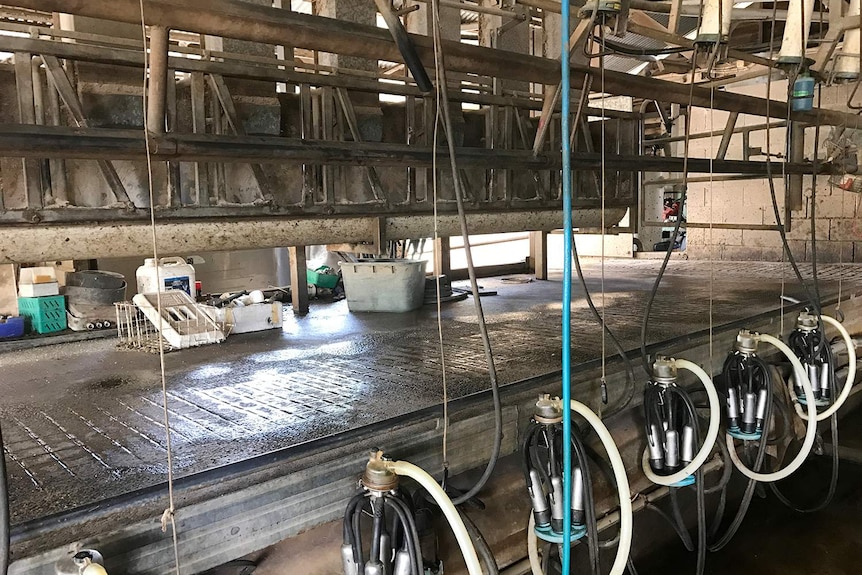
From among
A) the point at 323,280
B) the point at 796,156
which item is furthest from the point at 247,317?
the point at 796,156

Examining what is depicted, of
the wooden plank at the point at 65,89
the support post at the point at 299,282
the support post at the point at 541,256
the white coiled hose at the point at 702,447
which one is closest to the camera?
the white coiled hose at the point at 702,447

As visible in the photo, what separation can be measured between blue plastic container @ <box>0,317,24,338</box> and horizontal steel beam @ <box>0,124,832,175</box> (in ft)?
7.02

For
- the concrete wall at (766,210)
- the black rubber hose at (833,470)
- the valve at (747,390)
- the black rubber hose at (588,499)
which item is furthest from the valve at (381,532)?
the concrete wall at (766,210)

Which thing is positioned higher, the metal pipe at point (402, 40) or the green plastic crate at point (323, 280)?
the metal pipe at point (402, 40)

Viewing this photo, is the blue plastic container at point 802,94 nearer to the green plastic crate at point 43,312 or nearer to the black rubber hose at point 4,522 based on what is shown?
the black rubber hose at point 4,522

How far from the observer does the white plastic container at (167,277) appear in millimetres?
4191

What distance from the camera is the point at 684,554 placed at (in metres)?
4.34

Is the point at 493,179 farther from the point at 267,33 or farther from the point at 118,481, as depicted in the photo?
the point at 118,481

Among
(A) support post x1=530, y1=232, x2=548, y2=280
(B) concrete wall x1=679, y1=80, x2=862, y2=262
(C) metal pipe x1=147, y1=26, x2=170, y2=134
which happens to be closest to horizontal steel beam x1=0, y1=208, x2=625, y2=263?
(C) metal pipe x1=147, y1=26, x2=170, y2=134

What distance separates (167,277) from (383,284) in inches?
61.7

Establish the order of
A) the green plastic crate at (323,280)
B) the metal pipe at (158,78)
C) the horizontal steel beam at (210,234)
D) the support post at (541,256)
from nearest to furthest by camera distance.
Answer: the metal pipe at (158,78) → the horizontal steel beam at (210,234) → the green plastic crate at (323,280) → the support post at (541,256)

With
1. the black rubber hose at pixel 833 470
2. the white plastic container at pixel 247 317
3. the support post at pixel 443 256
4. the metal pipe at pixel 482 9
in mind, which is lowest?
the black rubber hose at pixel 833 470

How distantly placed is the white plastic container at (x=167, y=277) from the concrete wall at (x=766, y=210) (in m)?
5.89

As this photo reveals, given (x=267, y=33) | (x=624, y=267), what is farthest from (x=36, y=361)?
(x=624, y=267)
